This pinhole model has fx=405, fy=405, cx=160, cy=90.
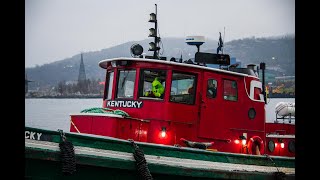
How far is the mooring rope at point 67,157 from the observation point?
5.63 meters

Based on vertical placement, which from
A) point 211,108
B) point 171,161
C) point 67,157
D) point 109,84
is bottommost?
point 171,161

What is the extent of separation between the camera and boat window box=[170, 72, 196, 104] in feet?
25.5

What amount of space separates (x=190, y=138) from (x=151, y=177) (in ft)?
5.69

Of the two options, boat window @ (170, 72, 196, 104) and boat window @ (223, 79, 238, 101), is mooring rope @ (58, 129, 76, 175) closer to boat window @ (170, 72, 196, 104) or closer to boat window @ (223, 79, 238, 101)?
boat window @ (170, 72, 196, 104)

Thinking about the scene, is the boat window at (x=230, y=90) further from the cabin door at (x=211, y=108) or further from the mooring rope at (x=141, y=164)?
the mooring rope at (x=141, y=164)

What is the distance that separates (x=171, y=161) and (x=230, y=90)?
2422 millimetres

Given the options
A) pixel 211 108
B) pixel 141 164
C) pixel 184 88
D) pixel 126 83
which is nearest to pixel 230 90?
pixel 211 108

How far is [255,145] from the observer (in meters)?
8.50

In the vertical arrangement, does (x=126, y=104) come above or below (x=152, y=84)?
below

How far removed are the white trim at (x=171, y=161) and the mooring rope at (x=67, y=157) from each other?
11 cm

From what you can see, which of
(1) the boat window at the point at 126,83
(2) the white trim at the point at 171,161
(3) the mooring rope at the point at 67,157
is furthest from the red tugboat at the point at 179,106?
(3) the mooring rope at the point at 67,157

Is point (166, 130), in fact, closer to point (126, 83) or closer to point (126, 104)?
point (126, 104)
